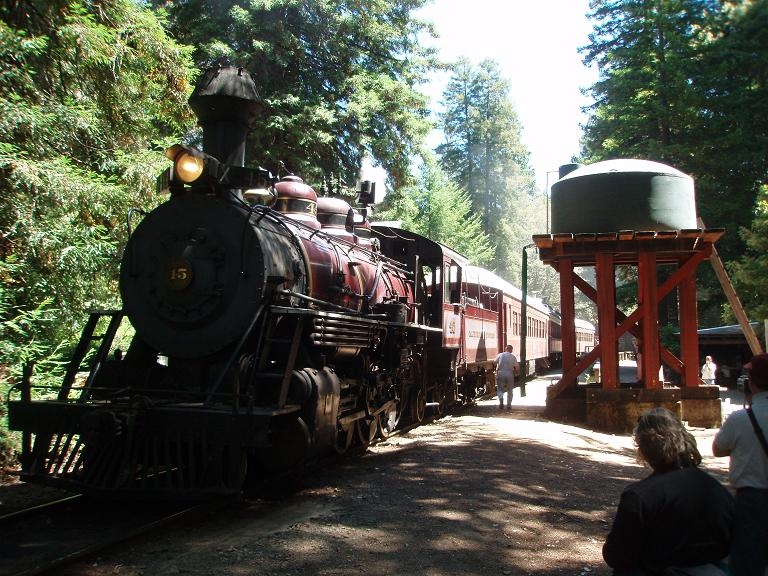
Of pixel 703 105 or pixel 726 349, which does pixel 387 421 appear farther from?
pixel 726 349

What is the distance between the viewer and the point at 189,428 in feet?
18.2

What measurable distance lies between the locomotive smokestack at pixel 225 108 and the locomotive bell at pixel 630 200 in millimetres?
7753

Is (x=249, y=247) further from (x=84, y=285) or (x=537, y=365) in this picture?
(x=537, y=365)

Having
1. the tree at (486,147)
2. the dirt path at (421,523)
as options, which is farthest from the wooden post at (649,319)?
the tree at (486,147)

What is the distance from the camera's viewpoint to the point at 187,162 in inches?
255

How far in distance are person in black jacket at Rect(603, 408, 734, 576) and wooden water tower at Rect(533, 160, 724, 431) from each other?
10096 millimetres

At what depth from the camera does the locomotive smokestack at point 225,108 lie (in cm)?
690

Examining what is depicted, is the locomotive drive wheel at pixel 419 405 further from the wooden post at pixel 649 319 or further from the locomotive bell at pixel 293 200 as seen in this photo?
the wooden post at pixel 649 319

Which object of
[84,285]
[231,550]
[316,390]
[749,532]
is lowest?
[231,550]

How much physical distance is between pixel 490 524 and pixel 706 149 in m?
22.6

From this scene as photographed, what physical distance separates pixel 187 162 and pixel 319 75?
50.4 ft

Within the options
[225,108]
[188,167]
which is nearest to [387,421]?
[188,167]

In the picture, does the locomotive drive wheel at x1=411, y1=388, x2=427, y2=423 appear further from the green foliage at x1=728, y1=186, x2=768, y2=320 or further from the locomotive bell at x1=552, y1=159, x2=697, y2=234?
the green foliage at x1=728, y1=186, x2=768, y2=320

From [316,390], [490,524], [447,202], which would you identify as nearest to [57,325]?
[316,390]
